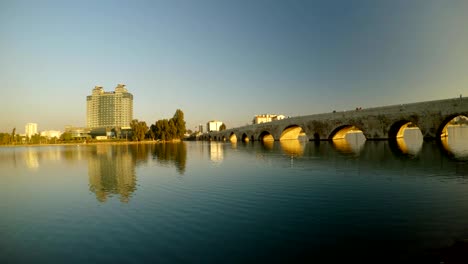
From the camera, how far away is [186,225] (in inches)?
344

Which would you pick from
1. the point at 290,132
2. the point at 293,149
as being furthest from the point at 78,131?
the point at 293,149

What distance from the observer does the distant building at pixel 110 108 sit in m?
193

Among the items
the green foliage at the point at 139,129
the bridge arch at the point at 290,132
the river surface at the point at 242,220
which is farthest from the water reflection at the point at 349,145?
the green foliage at the point at 139,129

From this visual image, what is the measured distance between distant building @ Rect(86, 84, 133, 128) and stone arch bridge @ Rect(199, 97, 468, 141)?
5881 inches

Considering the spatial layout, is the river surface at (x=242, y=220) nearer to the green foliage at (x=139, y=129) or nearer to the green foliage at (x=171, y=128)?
the green foliage at (x=171, y=128)

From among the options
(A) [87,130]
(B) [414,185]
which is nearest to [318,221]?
(B) [414,185]

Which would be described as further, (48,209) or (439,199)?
(48,209)

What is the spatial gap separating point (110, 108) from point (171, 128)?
109 metres

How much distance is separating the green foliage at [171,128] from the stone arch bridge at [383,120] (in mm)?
45709

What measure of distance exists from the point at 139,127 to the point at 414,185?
104999mm

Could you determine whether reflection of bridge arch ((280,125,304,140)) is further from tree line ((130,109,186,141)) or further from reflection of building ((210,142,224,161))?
tree line ((130,109,186,141))

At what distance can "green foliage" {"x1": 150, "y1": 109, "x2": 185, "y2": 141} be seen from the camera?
104 metres

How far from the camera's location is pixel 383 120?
4509 cm

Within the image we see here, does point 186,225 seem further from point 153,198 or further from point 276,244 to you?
point 153,198
